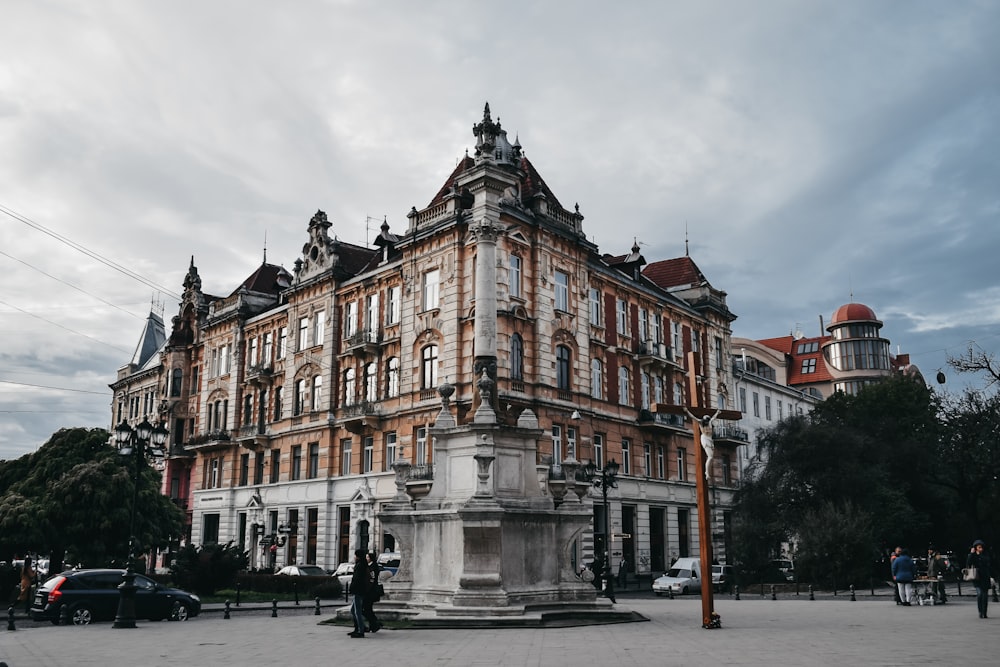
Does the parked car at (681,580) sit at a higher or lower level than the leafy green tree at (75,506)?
lower

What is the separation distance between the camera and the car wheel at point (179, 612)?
2338 cm

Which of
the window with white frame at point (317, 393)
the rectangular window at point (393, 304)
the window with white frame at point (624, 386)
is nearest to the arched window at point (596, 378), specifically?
the window with white frame at point (624, 386)

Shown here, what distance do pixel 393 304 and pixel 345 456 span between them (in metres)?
8.46

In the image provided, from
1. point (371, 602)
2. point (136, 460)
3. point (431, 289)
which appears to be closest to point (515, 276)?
point (431, 289)

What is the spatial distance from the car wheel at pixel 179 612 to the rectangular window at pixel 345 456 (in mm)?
21331

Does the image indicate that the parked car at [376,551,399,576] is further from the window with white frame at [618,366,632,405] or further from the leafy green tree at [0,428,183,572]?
the window with white frame at [618,366,632,405]

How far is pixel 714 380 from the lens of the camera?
55.7 m

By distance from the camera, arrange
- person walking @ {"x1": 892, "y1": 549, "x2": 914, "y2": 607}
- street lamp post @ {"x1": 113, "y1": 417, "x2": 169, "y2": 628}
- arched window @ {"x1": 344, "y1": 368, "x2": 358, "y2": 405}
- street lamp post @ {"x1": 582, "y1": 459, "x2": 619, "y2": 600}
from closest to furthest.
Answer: street lamp post @ {"x1": 113, "y1": 417, "x2": 169, "y2": 628} → person walking @ {"x1": 892, "y1": 549, "x2": 914, "y2": 607} → street lamp post @ {"x1": 582, "y1": 459, "x2": 619, "y2": 600} → arched window @ {"x1": 344, "y1": 368, "x2": 358, "y2": 405}

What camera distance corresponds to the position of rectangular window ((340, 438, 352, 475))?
45219 millimetres

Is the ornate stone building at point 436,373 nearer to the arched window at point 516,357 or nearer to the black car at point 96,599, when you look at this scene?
the arched window at point 516,357

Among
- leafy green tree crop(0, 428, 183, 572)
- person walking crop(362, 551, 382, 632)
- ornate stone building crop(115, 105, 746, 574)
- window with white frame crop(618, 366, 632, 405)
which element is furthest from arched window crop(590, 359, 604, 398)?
person walking crop(362, 551, 382, 632)

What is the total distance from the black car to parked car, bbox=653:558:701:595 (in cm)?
1960

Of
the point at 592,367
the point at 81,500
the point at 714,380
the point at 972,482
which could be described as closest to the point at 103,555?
the point at 81,500

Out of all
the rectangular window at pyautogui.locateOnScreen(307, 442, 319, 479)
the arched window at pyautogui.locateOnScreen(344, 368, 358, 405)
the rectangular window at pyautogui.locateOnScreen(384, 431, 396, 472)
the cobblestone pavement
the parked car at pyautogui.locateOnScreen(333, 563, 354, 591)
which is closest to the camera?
the cobblestone pavement
